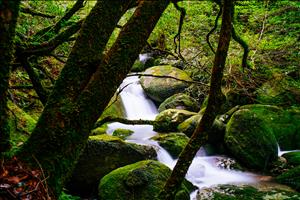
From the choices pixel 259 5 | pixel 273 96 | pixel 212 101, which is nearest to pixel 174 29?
pixel 259 5

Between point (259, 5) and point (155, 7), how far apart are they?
991cm

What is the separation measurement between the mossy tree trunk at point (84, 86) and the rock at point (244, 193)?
6.33 metres

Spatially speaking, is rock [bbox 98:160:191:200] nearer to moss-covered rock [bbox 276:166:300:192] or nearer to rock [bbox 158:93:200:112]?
moss-covered rock [bbox 276:166:300:192]

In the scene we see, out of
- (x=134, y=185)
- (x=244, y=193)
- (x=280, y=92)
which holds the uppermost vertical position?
(x=280, y=92)

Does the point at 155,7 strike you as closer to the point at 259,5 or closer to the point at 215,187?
the point at 215,187

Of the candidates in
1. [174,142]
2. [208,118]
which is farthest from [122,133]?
[208,118]

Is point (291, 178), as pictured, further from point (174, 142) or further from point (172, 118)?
point (172, 118)

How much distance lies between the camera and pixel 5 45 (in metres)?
1.56

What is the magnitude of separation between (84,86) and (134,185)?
453 cm

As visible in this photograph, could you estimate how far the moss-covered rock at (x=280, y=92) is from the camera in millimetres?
11961

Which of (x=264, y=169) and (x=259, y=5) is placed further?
(x=259, y=5)

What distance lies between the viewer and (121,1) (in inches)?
75.1

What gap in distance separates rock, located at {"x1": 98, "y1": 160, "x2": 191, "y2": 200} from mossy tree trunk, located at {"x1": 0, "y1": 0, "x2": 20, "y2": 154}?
4.59 metres

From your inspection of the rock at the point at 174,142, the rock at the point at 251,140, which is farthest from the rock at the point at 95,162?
the rock at the point at 251,140
